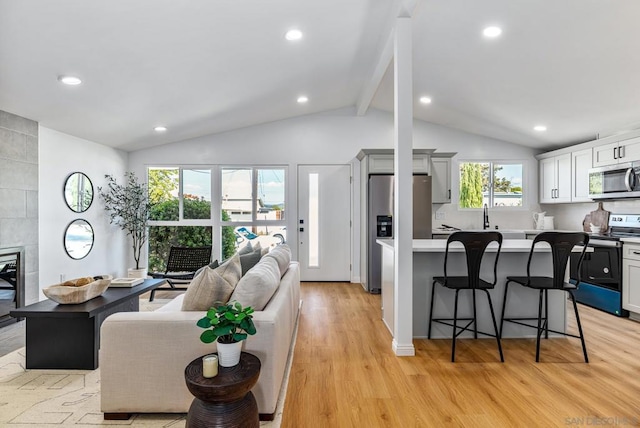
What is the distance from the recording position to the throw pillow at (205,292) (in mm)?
2020

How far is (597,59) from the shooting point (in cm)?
320

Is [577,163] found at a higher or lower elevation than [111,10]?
lower

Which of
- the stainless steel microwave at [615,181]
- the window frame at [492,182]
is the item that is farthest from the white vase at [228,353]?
the window frame at [492,182]

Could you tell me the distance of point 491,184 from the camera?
5.79 m

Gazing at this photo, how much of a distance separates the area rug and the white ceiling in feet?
7.80

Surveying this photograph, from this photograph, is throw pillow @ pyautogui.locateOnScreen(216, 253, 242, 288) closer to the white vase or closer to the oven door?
the white vase

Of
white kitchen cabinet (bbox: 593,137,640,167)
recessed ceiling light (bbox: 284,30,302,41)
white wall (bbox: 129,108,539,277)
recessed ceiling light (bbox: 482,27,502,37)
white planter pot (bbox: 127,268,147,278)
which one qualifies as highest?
recessed ceiling light (bbox: 284,30,302,41)

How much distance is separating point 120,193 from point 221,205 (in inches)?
59.5

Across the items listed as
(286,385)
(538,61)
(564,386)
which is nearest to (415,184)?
(538,61)

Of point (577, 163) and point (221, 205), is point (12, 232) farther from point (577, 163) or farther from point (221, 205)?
point (577, 163)

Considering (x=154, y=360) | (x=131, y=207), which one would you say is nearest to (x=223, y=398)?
(x=154, y=360)

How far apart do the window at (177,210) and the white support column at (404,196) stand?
12.6ft

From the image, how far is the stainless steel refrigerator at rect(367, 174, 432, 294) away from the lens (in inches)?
195

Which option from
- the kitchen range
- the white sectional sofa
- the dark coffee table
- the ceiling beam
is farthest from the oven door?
A: the dark coffee table
